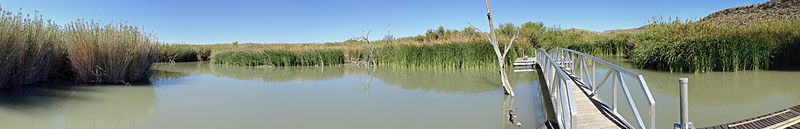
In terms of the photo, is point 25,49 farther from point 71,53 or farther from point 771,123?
point 771,123

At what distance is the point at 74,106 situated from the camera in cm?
528

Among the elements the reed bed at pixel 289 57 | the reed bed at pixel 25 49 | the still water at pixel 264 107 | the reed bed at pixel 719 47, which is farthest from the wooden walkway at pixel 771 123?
the reed bed at pixel 289 57

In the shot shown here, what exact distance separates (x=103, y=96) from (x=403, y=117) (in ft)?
17.0

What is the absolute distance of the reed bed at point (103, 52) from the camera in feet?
23.1

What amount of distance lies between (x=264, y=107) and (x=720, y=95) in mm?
6975

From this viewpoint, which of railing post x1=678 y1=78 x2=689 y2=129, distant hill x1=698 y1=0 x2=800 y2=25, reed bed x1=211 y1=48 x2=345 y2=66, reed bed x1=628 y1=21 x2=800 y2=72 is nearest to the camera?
railing post x1=678 y1=78 x2=689 y2=129

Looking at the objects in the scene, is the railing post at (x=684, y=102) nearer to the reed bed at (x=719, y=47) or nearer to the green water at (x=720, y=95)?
the green water at (x=720, y=95)

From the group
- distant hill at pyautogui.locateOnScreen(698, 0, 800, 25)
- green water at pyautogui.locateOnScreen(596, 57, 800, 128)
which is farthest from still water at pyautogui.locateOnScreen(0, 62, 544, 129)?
distant hill at pyautogui.locateOnScreen(698, 0, 800, 25)

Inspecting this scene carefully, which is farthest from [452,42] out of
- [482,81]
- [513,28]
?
[513,28]

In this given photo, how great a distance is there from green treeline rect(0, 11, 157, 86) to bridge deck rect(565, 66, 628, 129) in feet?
26.2

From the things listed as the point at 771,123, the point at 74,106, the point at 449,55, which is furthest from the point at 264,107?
the point at 449,55

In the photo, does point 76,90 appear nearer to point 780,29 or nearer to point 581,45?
point 780,29

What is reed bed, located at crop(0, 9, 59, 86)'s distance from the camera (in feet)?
18.9

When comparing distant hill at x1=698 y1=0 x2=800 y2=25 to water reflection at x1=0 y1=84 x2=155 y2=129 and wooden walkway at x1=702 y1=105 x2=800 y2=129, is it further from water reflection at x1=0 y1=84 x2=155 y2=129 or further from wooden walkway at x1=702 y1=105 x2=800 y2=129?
water reflection at x1=0 y1=84 x2=155 y2=129
